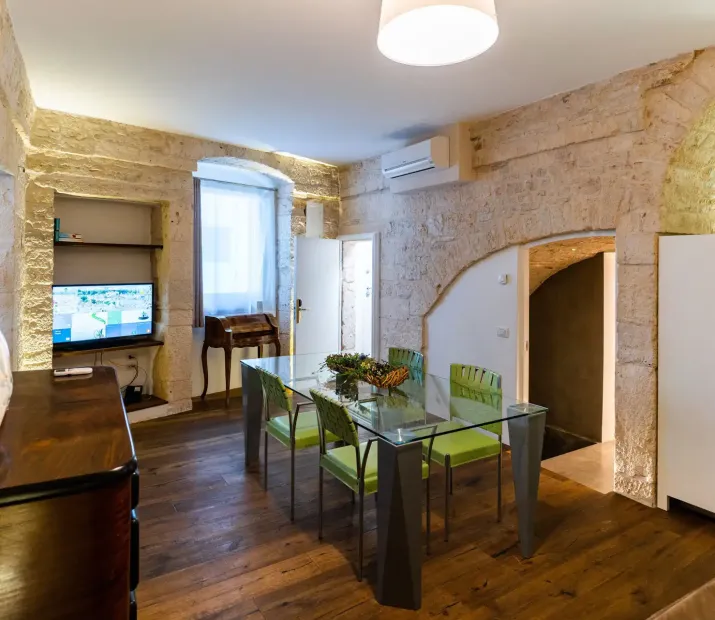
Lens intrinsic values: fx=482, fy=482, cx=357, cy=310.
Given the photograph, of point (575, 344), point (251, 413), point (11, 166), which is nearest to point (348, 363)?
point (251, 413)

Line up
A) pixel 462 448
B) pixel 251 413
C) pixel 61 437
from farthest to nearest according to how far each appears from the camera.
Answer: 1. pixel 251 413
2. pixel 462 448
3. pixel 61 437

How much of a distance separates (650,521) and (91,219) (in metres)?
5.06

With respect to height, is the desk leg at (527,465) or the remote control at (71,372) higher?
the remote control at (71,372)

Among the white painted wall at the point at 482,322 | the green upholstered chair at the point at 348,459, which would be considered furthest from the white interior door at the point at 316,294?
the green upholstered chair at the point at 348,459

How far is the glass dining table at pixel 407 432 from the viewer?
2057 mm

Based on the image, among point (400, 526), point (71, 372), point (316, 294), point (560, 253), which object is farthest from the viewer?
point (316, 294)

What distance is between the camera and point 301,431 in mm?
2994

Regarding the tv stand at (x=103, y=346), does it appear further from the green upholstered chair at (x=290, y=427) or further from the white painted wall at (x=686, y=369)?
the white painted wall at (x=686, y=369)

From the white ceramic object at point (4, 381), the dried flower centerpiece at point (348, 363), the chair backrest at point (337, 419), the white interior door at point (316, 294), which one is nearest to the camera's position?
the white ceramic object at point (4, 381)

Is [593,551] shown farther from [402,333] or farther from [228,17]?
[228,17]

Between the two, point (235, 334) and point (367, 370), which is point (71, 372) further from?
point (235, 334)

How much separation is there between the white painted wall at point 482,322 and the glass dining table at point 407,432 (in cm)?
91

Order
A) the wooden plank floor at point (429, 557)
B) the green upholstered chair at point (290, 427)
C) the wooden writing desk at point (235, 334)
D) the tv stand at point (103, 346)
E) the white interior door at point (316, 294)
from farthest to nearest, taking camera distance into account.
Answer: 1. the white interior door at point (316, 294)
2. the wooden writing desk at point (235, 334)
3. the tv stand at point (103, 346)
4. the green upholstered chair at point (290, 427)
5. the wooden plank floor at point (429, 557)

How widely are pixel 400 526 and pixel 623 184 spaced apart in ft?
8.38
